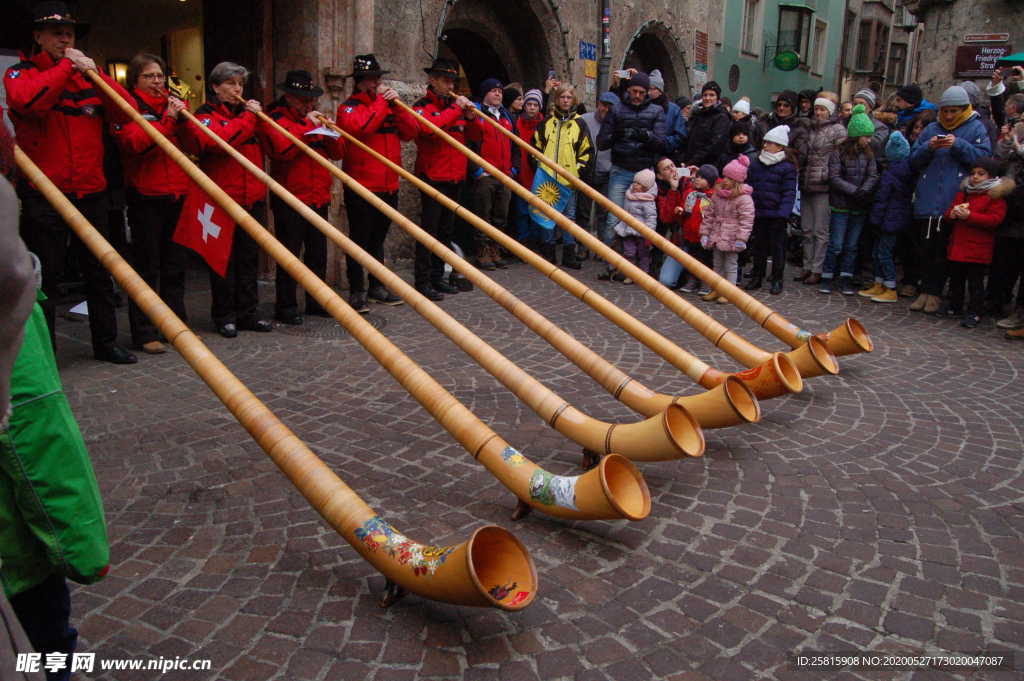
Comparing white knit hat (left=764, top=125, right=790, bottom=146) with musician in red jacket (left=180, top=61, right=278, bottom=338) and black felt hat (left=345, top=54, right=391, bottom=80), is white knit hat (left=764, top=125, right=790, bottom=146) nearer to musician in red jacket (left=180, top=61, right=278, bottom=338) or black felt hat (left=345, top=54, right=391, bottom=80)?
black felt hat (left=345, top=54, right=391, bottom=80)

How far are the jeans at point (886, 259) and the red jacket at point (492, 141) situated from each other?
4.18m

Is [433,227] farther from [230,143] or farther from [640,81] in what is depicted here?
[640,81]

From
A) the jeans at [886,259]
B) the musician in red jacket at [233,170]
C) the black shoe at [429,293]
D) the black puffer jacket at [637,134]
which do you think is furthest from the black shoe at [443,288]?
the jeans at [886,259]

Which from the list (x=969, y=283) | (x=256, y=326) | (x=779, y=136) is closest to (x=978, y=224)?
(x=969, y=283)

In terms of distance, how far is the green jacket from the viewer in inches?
63.2

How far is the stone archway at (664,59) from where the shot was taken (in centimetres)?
1516

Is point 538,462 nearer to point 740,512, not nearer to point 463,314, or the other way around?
point 740,512

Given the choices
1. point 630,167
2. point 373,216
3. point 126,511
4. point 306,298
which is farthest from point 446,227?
point 126,511

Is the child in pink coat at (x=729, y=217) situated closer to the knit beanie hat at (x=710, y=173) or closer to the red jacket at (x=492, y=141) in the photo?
the knit beanie hat at (x=710, y=173)

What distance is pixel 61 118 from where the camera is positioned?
198 inches

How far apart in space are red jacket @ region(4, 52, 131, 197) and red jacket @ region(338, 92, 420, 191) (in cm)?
199

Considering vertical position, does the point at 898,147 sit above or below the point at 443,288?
above

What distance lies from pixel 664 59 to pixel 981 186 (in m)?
9.57

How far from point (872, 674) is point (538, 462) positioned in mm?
1915
